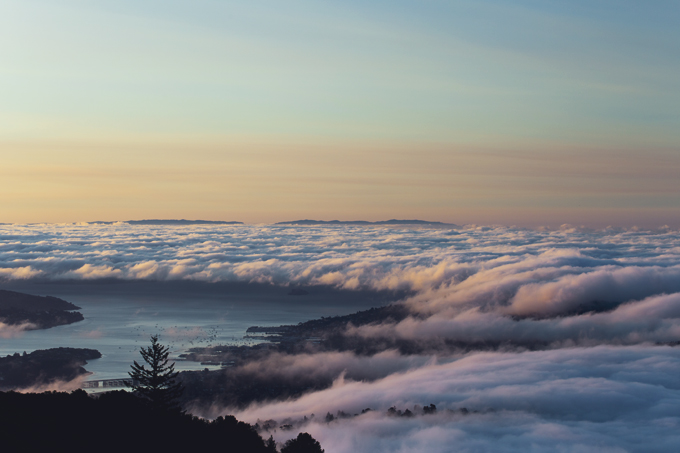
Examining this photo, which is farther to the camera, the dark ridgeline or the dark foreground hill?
the dark ridgeline

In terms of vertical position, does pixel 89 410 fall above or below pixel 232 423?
above

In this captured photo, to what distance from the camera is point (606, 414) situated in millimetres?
181000

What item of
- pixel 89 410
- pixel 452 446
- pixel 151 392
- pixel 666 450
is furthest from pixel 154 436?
pixel 666 450

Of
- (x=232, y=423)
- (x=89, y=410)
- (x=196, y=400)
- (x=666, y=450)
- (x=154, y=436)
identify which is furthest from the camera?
(x=196, y=400)

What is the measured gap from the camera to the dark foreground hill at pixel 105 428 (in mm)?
71688

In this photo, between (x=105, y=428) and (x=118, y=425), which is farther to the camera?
(x=118, y=425)

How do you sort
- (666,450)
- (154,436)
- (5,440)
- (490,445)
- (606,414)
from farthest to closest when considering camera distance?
(606,414) < (490,445) < (666,450) < (154,436) < (5,440)

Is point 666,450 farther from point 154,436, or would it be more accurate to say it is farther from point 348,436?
point 154,436

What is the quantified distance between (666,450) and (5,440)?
13739 cm

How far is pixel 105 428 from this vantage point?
80188mm

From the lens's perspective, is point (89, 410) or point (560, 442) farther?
point (560, 442)

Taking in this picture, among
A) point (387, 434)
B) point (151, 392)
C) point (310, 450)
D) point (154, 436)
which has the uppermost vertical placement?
point (151, 392)

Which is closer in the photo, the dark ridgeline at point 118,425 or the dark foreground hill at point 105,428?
the dark foreground hill at point 105,428

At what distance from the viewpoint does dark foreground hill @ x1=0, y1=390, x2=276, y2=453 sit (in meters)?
71.7
